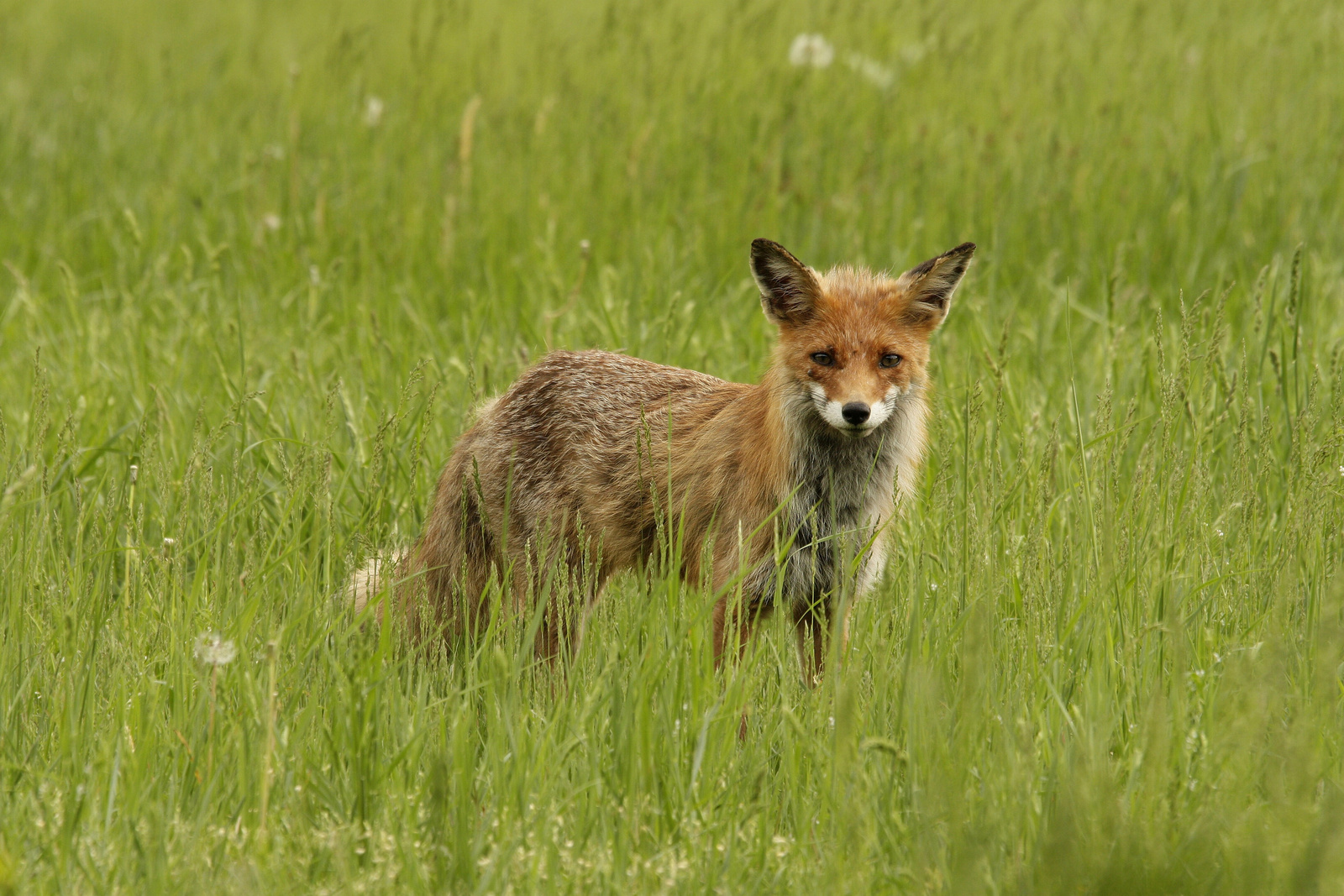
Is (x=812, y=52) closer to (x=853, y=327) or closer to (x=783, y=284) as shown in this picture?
(x=783, y=284)

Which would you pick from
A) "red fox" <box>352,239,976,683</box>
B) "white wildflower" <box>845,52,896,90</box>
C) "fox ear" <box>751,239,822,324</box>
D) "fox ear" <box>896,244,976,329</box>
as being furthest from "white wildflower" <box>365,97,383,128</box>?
"fox ear" <box>896,244,976,329</box>

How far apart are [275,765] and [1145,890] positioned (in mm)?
1807

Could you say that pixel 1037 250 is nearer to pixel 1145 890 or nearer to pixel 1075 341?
pixel 1075 341

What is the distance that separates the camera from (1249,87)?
8758mm

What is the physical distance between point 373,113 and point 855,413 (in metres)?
5.54

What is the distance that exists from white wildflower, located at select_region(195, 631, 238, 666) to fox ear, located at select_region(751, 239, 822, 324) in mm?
2174

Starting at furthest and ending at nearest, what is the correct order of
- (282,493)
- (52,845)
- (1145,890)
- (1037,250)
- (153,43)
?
(153,43) → (1037,250) → (282,493) → (52,845) → (1145,890)

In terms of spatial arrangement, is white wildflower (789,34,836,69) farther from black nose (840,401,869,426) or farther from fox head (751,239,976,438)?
black nose (840,401,869,426)

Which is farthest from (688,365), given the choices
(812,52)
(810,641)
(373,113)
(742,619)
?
(812,52)

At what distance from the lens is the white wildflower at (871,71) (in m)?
8.53

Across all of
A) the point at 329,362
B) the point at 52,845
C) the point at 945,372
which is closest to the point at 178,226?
the point at 329,362

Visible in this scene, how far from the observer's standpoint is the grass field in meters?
2.52

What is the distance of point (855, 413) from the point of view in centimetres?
383

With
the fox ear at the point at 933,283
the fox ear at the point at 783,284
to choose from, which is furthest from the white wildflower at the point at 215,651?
Result: the fox ear at the point at 933,283
